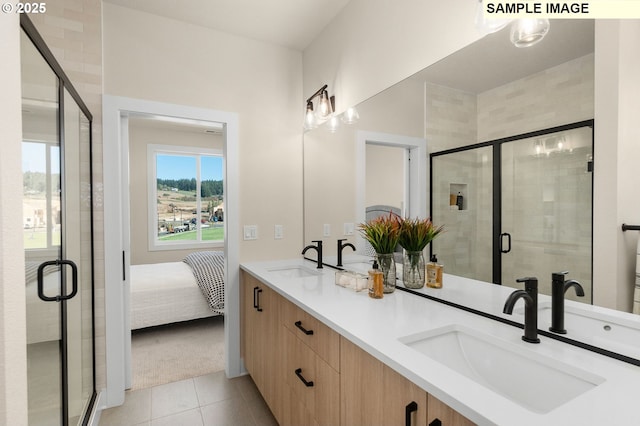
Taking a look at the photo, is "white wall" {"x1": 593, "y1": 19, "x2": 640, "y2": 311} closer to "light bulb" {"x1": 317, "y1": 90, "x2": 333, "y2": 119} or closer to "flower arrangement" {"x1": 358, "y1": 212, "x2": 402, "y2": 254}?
"flower arrangement" {"x1": 358, "y1": 212, "x2": 402, "y2": 254}

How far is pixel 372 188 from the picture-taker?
1976 mm

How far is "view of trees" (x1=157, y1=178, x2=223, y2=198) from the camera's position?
558cm

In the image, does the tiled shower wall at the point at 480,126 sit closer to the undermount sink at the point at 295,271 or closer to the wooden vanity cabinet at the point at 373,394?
the wooden vanity cabinet at the point at 373,394

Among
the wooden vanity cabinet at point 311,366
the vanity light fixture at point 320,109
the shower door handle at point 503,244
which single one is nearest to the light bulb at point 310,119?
the vanity light fixture at point 320,109

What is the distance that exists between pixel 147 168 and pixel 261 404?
174 inches

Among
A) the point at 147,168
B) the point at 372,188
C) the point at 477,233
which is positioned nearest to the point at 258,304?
the point at 372,188

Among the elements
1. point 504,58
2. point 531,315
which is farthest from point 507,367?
point 504,58

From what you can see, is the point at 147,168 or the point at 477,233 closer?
the point at 477,233

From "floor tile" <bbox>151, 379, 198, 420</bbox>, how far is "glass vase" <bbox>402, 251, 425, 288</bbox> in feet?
5.40

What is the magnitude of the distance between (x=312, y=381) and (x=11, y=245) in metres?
1.14

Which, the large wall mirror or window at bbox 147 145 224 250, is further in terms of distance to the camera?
window at bbox 147 145 224 250

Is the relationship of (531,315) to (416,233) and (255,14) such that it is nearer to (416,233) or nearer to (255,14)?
(416,233)

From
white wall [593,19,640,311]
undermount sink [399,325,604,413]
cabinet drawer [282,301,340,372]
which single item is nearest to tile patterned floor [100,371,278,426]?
cabinet drawer [282,301,340,372]

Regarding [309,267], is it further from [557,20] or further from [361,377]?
[557,20]
